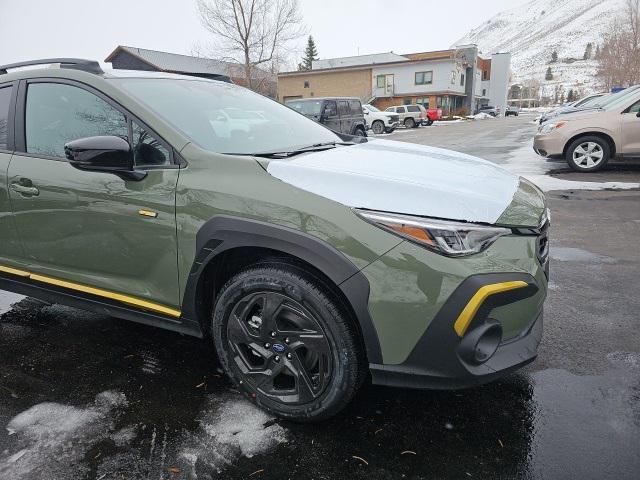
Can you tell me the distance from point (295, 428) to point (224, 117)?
180cm

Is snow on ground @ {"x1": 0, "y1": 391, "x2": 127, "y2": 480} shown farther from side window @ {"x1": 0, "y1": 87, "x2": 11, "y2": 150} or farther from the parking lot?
side window @ {"x1": 0, "y1": 87, "x2": 11, "y2": 150}

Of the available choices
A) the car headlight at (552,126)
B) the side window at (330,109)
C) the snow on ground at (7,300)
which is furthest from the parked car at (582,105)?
the snow on ground at (7,300)

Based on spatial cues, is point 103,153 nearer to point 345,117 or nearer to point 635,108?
point 635,108

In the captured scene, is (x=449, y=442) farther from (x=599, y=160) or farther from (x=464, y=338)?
(x=599, y=160)

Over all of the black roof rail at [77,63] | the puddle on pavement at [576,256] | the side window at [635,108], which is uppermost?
the black roof rail at [77,63]

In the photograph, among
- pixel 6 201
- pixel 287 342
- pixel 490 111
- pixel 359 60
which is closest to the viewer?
pixel 287 342

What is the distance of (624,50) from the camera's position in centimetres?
2836

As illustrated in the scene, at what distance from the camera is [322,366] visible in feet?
7.01

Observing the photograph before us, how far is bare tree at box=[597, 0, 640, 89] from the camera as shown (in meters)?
27.0

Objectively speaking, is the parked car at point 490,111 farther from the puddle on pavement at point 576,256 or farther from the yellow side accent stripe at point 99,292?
the yellow side accent stripe at point 99,292

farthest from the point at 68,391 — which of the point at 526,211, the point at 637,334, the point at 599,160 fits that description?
the point at 599,160

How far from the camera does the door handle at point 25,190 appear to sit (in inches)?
107

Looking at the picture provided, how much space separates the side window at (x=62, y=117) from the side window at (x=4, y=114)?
0.63 feet

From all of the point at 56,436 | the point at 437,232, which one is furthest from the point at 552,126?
the point at 56,436
